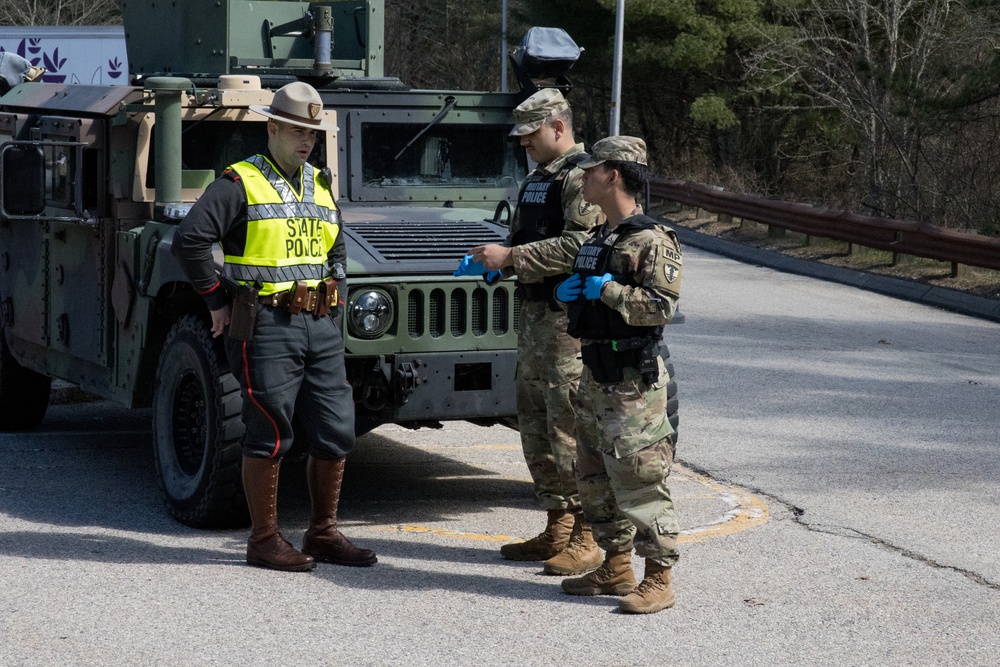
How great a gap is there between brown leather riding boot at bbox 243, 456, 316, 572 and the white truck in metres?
18.2

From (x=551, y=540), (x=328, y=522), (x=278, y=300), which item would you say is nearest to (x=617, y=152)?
(x=278, y=300)

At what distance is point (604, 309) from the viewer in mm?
5320

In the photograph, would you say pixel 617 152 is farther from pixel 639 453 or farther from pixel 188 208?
pixel 188 208

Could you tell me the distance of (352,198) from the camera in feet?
24.8

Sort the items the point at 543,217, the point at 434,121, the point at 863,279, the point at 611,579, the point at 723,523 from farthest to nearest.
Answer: the point at 863,279 → the point at 434,121 → the point at 723,523 → the point at 543,217 → the point at 611,579

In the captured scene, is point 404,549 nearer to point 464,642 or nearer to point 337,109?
point 464,642

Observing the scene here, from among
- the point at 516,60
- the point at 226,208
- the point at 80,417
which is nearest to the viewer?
the point at 226,208

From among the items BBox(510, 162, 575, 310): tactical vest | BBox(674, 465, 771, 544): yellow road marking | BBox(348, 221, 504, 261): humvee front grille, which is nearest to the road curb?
BBox(674, 465, 771, 544): yellow road marking

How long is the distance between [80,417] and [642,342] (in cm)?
530

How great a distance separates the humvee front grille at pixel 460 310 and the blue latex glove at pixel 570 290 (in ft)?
3.42

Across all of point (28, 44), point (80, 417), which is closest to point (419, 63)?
point (28, 44)

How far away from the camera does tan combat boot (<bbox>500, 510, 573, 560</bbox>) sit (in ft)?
20.0

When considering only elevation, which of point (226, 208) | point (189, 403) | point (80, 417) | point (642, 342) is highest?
point (226, 208)

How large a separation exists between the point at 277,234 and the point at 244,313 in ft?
1.12
